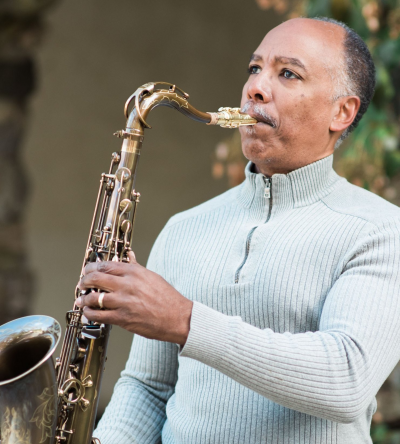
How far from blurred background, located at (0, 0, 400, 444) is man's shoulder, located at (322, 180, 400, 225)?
2.97 meters

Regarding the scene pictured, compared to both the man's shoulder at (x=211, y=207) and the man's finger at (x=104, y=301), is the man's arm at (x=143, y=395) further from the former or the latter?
the man's finger at (x=104, y=301)

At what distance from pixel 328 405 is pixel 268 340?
6.4 inches

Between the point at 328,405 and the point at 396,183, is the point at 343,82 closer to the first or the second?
the point at 328,405

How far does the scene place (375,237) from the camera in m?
1.39

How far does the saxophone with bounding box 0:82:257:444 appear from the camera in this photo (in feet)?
4.43

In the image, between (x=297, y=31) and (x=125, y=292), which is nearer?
(x=125, y=292)

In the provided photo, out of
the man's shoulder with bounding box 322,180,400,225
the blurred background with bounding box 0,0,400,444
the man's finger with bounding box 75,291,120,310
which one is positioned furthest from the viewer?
the blurred background with bounding box 0,0,400,444

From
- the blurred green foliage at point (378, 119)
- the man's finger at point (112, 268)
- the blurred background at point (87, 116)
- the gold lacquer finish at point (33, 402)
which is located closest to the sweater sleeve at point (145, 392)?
the gold lacquer finish at point (33, 402)

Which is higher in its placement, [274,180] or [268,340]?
[274,180]

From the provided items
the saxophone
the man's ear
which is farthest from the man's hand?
the man's ear

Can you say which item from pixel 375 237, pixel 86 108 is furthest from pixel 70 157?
pixel 375 237

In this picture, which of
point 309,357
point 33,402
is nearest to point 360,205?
point 309,357

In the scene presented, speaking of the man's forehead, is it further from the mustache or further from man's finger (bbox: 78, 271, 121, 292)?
man's finger (bbox: 78, 271, 121, 292)

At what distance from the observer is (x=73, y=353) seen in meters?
1.50
